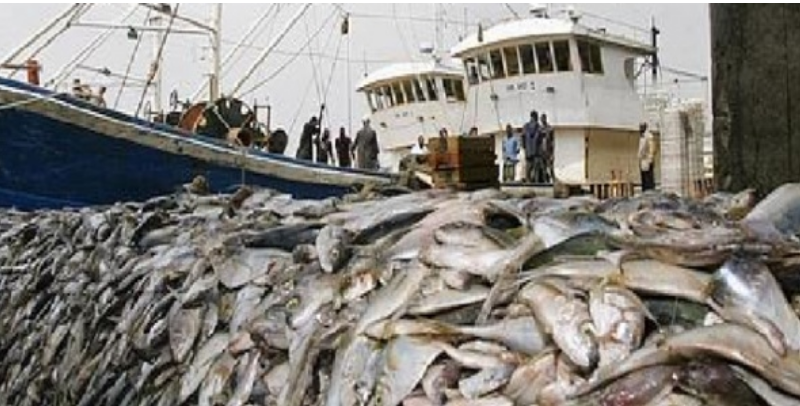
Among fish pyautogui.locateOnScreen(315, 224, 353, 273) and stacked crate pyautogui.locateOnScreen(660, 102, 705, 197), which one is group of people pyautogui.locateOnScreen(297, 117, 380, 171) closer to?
stacked crate pyautogui.locateOnScreen(660, 102, 705, 197)

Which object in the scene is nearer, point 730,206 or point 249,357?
point 730,206

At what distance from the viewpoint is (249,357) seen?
3.57m

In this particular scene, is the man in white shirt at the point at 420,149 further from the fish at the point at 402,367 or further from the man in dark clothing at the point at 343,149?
the fish at the point at 402,367

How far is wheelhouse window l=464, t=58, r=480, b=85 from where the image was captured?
31922 millimetres

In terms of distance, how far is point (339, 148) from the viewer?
1177 inches

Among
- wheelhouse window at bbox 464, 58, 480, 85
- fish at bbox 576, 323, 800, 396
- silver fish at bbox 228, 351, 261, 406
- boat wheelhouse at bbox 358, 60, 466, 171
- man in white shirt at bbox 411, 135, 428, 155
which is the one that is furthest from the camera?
boat wheelhouse at bbox 358, 60, 466, 171

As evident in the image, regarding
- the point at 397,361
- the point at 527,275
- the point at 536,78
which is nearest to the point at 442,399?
the point at 397,361

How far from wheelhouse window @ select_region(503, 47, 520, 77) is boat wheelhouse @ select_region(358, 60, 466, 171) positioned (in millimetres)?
4644

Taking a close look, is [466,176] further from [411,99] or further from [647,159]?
[411,99]

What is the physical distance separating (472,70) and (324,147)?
628 centimetres

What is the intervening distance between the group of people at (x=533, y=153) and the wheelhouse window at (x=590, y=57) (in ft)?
15.5

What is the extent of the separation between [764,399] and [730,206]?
3.50 ft

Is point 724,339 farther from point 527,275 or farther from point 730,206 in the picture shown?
point 730,206

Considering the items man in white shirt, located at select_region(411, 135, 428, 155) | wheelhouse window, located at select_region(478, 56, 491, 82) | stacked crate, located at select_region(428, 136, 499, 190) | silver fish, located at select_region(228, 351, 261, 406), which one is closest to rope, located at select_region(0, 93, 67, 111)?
stacked crate, located at select_region(428, 136, 499, 190)
